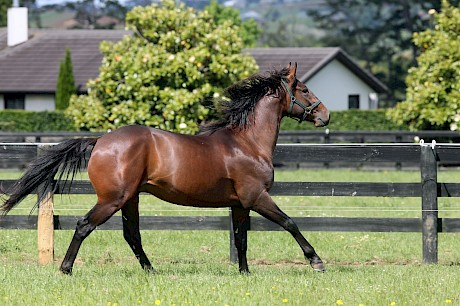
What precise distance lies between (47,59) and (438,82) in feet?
72.9

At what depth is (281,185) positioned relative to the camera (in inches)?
471

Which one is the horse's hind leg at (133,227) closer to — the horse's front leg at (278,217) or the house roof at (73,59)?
the horse's front leg at (278,217)

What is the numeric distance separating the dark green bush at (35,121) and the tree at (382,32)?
42.6 meters

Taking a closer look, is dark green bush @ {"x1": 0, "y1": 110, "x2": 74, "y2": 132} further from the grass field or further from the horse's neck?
the horse's neck

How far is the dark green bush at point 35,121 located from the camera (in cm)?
3516

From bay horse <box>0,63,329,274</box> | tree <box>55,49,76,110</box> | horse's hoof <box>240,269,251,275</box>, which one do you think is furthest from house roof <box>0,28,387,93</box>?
horse's hoof <box>240,269,251,275</box>

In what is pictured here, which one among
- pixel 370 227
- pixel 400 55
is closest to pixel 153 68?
pixel 370 227

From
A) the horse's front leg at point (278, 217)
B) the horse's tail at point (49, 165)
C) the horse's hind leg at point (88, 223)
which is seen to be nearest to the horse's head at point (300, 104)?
the horse's front leg at point (278, 217)

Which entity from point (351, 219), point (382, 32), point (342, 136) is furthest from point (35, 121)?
point (382, 32)

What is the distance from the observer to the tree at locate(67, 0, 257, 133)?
85.3ft

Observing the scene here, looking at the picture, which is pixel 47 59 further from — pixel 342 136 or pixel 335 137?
pixel 342 136

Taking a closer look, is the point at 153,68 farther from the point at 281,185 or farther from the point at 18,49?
the point at 18,49

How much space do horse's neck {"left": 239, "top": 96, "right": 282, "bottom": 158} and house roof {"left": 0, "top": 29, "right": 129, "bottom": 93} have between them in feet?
100

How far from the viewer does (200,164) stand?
1005cm
